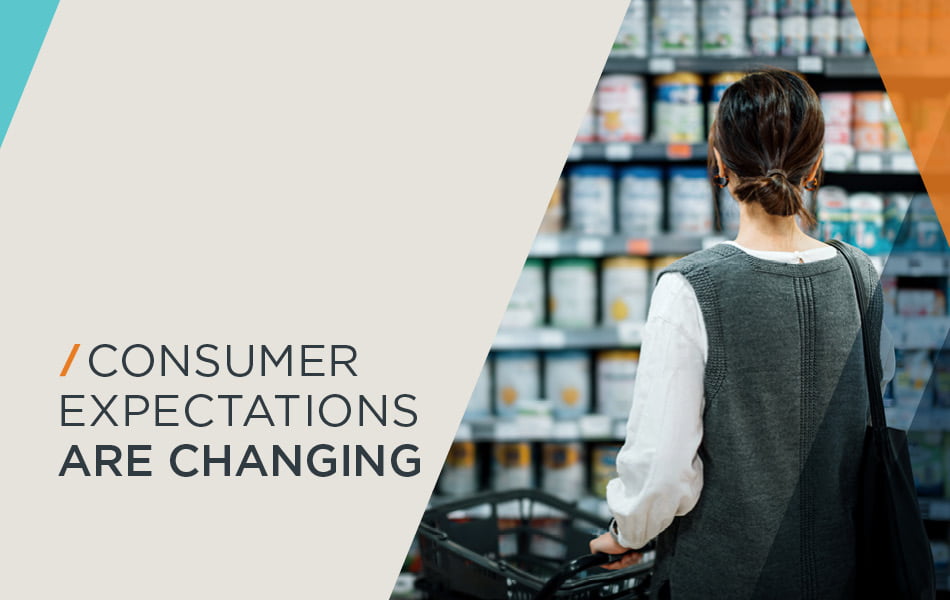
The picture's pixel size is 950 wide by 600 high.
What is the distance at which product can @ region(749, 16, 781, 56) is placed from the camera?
283 cm

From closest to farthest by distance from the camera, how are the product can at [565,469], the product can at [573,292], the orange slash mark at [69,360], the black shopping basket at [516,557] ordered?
the black shopping basket at [516,557], the orange slash mark at [69,360], the product can at [573,292], the product can at [565,469]

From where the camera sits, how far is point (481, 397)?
114 inches

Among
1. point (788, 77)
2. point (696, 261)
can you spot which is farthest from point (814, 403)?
point (788, 77)

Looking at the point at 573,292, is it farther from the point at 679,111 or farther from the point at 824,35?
the point at 824,35

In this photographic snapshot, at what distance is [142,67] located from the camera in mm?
2607

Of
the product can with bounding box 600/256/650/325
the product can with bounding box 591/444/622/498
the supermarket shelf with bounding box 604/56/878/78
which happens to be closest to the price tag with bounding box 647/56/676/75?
the supermarket shelf with bounding box 604/56/878/78

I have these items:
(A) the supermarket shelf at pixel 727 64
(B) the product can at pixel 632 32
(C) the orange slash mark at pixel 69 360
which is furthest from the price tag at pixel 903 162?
(C) the orange slash mark at pixel 69 360

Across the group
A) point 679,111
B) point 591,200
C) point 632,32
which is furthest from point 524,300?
point 632,32

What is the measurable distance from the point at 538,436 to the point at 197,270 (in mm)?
1124

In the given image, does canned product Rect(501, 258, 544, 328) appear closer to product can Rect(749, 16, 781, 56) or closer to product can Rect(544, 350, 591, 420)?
product can Rect(544, 350, 591, 420)

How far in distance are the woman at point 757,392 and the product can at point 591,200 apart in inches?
64.4

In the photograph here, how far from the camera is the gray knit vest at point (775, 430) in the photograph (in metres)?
1.12

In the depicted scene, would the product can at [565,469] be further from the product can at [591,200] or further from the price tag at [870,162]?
the price tag at [870,162]

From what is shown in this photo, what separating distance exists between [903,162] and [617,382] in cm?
109
